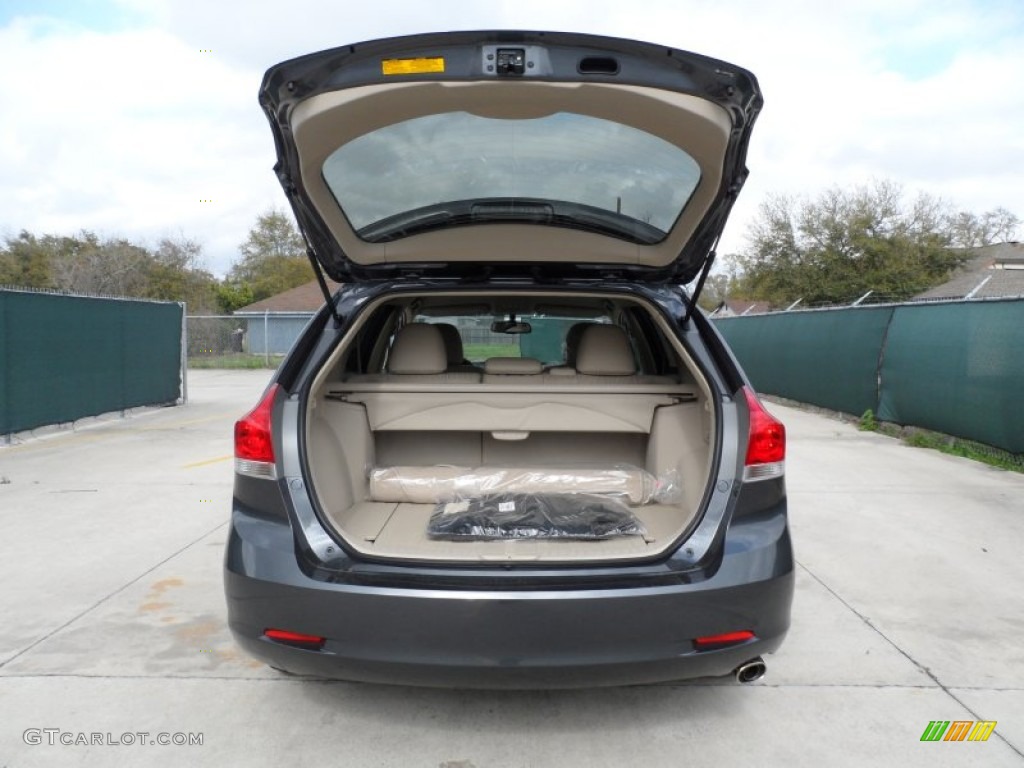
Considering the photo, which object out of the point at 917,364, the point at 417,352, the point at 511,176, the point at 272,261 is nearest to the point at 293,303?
the point at 272,261

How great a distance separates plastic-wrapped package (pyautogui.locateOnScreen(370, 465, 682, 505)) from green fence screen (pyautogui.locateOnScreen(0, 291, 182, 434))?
22.6 ft

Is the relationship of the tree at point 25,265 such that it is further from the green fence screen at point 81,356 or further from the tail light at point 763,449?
the tail light at point 763,449

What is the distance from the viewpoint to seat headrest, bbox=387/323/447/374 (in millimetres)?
3461

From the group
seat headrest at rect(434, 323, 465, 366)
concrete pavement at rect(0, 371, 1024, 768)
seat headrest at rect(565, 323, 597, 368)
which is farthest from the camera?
seat headrest at rect(434, 323, 465, 366)

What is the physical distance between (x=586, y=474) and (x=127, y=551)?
289 cm

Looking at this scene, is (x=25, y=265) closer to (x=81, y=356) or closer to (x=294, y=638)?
(x=81, y=356)

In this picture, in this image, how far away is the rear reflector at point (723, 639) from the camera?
2089 millimetres

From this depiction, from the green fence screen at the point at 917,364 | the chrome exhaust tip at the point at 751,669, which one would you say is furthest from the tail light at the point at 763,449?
the green fence screen at the point at 917,364

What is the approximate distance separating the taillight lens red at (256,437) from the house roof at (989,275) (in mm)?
21874

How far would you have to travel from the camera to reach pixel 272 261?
2151 inches

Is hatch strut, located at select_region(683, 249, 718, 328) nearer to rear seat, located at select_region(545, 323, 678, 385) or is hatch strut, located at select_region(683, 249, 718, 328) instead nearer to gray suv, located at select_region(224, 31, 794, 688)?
gray suv, located at select_region(224, 31, 794, 688)

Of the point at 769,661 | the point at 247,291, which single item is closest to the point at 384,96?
the point at 769,661

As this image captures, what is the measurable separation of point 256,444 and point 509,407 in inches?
53.1

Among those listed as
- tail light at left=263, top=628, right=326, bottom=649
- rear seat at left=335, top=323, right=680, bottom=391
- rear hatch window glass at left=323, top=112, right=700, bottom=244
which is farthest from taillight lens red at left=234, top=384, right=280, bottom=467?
rear seat at left=335, top=323, right=680, bottom=391
